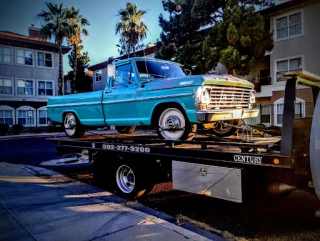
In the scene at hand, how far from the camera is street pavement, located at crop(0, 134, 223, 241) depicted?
154 inches

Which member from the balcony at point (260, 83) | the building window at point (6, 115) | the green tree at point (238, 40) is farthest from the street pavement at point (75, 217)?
the building window at point (6, 115)

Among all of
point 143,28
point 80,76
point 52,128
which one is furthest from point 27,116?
point 143,28

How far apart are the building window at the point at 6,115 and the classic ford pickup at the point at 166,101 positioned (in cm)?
2447

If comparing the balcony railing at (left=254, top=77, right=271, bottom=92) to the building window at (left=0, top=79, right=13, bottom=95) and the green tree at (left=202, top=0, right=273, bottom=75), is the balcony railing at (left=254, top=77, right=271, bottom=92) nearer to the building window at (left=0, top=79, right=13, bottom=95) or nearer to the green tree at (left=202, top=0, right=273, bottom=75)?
the green tree at (left=202, top=0, right=273, bottom=75)

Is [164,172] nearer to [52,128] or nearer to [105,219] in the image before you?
[105,219]

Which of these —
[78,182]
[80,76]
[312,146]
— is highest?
[80,76]

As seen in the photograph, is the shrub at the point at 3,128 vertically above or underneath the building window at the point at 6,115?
underneath

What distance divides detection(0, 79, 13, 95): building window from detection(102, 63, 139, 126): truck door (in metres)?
25.9

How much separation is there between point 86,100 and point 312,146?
18.7 feet

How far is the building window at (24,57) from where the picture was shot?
29.5m

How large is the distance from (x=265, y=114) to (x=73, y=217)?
19.4 metres

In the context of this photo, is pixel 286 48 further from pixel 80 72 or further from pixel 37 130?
pixel 80 72

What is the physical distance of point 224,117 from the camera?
537cm

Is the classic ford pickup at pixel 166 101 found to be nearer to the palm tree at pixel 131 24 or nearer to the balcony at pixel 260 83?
the balcony at pixel 260 83
